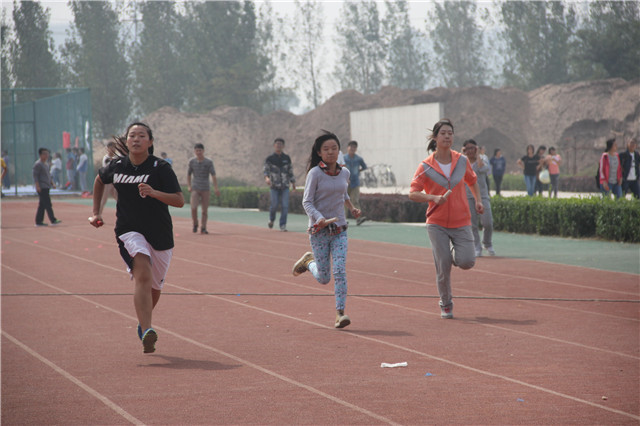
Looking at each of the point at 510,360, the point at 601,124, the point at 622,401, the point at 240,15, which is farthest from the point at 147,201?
the point at 240,15

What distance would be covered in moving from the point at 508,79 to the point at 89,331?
68.3 meters

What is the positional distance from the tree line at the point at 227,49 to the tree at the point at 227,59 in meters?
0.08

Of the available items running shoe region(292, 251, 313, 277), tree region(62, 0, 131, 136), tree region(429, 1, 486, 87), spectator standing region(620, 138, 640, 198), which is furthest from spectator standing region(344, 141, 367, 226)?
tree region(429, 1, 486, 87)

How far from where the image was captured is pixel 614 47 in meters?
57.4

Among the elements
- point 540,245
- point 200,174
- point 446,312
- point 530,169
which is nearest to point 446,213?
point 446,312

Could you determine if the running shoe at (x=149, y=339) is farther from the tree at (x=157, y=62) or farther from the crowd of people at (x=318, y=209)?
the tree at (x=157, y=62)

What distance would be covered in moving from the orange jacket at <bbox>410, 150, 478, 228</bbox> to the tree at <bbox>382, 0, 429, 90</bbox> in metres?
71.6

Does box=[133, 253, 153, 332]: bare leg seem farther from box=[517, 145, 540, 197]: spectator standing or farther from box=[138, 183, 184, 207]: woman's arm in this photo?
box=[517, 145, 540, 197]: spectator standing

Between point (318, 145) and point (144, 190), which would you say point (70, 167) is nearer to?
point (318, 145)

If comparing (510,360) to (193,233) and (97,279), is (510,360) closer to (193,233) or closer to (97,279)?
(97,279)

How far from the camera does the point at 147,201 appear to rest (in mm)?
6684

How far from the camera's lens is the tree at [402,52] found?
258 feet

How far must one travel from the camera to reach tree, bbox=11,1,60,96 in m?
61.5

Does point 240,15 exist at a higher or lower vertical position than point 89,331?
higher
